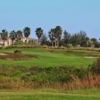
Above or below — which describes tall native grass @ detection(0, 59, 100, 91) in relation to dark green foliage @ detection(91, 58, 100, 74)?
below

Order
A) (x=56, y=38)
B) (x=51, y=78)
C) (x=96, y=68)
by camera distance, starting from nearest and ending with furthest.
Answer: (x=96, y=68) < (x=51, y=78) < (x=56, y=38)

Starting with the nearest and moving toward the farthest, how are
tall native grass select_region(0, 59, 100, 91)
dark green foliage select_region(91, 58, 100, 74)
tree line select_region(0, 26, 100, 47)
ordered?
tall native grass select_region(0, 59, 100, 91)
dark green foliage select_region(91, 58, 100, 74)
tree line select_region(0, 26, 100, 47)

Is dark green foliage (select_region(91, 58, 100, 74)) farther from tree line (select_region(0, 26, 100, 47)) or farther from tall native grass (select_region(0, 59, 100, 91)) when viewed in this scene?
tree line (select_region(0, 26, 100, 47))

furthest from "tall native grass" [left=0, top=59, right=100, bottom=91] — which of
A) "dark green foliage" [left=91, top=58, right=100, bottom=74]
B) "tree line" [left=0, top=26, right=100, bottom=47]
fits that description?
"tree line" [left=0, top=26, right=100, bottom=47]

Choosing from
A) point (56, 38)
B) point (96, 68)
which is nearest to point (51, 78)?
point (96, 68)

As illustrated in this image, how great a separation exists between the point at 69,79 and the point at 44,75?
392 centimetres

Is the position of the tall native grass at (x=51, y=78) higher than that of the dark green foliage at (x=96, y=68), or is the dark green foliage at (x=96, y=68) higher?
the dark green foliage at (x=96, y=68)

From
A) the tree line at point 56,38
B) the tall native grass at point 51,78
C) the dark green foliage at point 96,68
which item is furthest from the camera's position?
the tree line at point 56,38

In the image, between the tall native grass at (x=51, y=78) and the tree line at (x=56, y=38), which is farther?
the tree line at (x=56, y=38)

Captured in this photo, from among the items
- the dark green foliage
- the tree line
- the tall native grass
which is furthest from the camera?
the tree line

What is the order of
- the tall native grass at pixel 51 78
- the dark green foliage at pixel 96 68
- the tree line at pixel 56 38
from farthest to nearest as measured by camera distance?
1. the tree line at pixel 56 38
2. the dark green foliage at pixel 96 68
3. the tall native grass at pixel 51 78

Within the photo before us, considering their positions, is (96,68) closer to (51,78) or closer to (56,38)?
(51,78)

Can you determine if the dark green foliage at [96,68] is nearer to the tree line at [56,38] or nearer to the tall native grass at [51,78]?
the tall native grass at [51,78]

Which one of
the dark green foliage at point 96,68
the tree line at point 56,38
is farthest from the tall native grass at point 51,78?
the tree line at point 56,38
